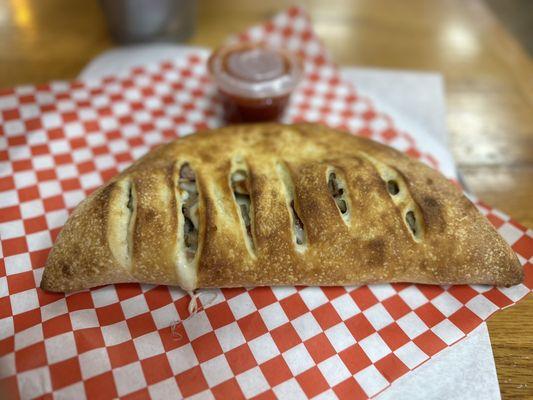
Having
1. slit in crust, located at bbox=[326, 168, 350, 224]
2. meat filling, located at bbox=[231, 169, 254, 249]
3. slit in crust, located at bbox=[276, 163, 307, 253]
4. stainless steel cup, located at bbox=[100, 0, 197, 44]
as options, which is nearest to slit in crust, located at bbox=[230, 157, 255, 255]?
meat filling, located at bbox=[231, 169, 254, 249]

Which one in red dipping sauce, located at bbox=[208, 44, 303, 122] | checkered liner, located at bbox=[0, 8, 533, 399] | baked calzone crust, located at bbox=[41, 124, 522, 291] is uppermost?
red dipping sauce, located at bbox=[208, 44, 303, 122]

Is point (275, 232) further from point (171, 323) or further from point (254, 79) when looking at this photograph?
point (254, 79)

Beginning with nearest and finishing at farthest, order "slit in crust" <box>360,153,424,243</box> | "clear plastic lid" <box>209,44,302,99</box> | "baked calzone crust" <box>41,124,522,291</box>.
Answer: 1. "baked calzone crust" <box>41,124,522,291</box>
2. "slit in crust" <box>360,153,424,243</box>
3. "clear plastic lid" <box>209,44,302,99</box>

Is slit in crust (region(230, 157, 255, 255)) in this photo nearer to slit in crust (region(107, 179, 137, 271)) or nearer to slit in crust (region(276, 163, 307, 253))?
slit in crust (region(276, 163, 307, 253))

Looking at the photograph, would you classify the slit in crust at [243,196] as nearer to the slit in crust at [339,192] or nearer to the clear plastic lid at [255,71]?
the slit in crust at [339,192]

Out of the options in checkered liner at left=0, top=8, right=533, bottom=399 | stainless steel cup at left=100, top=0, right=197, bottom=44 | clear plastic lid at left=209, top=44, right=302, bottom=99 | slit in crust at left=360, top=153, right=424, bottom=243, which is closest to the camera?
checkered liner at left=0, top=8, right=533, bottom=399

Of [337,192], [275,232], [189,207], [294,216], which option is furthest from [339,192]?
[189,207]

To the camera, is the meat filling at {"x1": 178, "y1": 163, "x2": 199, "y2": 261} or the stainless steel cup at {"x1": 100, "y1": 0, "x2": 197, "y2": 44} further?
the stainless steel cup at {"x1": 100, "y1": 0, "x2": 197, "y2": 44}
